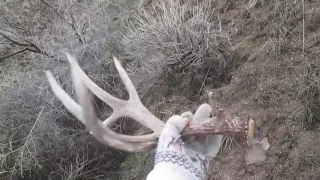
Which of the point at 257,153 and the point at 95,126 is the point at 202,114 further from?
the point at 257,153

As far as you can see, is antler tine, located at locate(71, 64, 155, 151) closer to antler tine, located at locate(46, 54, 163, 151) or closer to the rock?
antler tine, located at locate(46, 54, 163, 151)

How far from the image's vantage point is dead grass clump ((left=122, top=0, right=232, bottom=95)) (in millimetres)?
3633

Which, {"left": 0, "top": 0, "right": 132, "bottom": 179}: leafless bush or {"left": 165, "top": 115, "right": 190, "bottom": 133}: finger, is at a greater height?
{"left": 0, "top": 0, "right": 132, "bottom": 179}: leafless bush

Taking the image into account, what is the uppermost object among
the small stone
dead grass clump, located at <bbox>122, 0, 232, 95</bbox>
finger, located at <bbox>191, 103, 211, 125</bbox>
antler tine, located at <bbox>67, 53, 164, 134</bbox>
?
dead grass clump, located at <bbox>122, 0, 232, 95</bbox>

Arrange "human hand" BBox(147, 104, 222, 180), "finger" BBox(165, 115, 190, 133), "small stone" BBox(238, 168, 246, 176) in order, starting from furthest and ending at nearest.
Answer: "small stone" BBox(238, 168, 246, 176) → "finger" BBox(165, 115, 190, 133) → "human hand" BBox(147, 104, 222, 180)

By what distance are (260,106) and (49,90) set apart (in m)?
1.73

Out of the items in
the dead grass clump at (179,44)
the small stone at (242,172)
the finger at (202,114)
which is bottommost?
the small stone at (242,172)

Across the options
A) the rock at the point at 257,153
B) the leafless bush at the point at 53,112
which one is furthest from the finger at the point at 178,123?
the leafless bush at the point at 53,112

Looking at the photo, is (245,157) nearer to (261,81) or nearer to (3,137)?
(261,81)

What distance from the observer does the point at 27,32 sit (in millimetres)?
4691

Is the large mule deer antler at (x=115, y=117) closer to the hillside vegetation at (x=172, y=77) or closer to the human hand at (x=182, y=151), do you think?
the human hand at (x=182, y=151)

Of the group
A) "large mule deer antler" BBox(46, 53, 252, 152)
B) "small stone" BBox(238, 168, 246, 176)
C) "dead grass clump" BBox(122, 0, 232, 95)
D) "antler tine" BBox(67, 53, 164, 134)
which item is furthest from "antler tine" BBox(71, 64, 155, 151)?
"dead grass clump" BBox(122, 0, 232, 95)

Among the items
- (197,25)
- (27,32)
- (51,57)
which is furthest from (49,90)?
(197,25)

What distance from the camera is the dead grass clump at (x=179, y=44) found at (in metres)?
3.63
